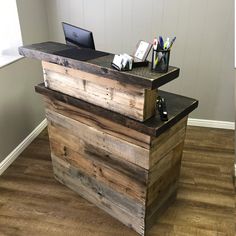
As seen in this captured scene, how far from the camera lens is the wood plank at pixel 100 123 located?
1.40 meters

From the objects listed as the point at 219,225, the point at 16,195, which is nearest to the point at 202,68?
the point at 219,225

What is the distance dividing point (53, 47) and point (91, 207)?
1.16 metres

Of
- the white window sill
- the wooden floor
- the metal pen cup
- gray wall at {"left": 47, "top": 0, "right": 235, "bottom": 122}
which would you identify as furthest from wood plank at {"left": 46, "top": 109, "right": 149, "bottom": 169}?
gray wall at {"left": 47, "top": 0, "right": 235, "bottom": 122}

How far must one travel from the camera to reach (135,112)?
52.6 inches

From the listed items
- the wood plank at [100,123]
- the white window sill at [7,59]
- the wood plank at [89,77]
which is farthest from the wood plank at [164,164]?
the white window sill at [7,59]

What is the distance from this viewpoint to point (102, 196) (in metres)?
1.81

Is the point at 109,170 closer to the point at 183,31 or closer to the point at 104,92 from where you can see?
the point at 104,92

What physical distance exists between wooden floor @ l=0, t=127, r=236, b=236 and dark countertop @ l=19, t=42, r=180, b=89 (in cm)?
104

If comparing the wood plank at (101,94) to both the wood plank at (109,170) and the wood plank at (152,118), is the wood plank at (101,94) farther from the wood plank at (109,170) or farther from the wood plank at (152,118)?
the wood plank at (109,170)

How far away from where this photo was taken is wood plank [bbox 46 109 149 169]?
1439mm

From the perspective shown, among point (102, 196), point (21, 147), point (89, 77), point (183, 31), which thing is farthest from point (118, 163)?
point (183, 31)

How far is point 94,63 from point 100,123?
0.36 metres

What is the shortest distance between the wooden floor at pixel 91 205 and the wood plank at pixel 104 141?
547mm

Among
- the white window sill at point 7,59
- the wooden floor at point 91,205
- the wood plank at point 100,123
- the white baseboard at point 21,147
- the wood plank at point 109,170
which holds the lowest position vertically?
the wooden floor at point 91,205
